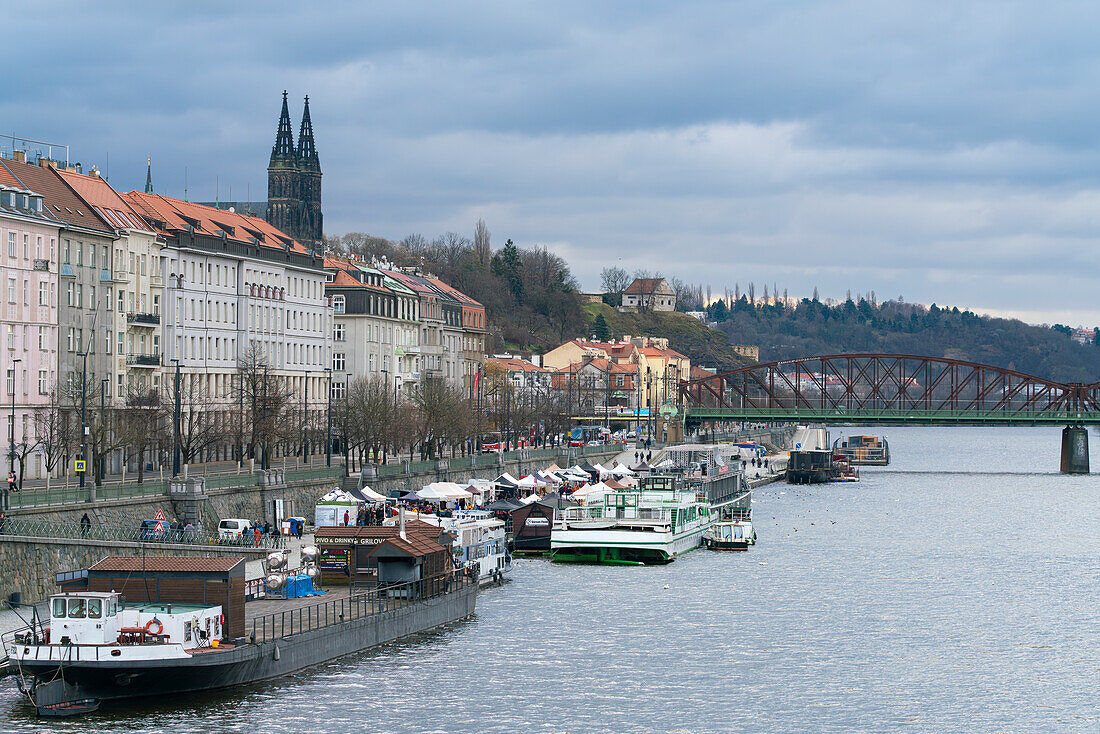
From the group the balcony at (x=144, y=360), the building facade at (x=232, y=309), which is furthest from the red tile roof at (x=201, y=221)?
the balcony at (x=144, y=360)

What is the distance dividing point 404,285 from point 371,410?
151ft

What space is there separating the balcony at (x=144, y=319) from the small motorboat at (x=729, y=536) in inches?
1408

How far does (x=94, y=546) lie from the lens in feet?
189

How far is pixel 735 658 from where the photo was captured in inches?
2157

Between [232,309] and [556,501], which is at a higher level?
[232,309]

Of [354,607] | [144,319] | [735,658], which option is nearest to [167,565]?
[354,607]

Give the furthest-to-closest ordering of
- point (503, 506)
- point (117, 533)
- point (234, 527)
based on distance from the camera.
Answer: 1. point (503, 506)
2. point (234, 527)
3. point (117, 533)

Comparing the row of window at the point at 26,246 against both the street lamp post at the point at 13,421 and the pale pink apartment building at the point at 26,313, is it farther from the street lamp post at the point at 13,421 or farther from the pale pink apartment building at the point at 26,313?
the street lamp post at the point at 13,421

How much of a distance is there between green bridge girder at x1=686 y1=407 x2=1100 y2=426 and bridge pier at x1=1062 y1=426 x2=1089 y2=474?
1478 mm

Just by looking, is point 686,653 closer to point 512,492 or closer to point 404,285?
point 512,492

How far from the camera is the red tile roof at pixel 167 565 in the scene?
45.0 metres

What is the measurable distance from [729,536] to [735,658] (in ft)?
126

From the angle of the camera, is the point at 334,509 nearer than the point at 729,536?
Yes

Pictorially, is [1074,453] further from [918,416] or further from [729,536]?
[729,536]
